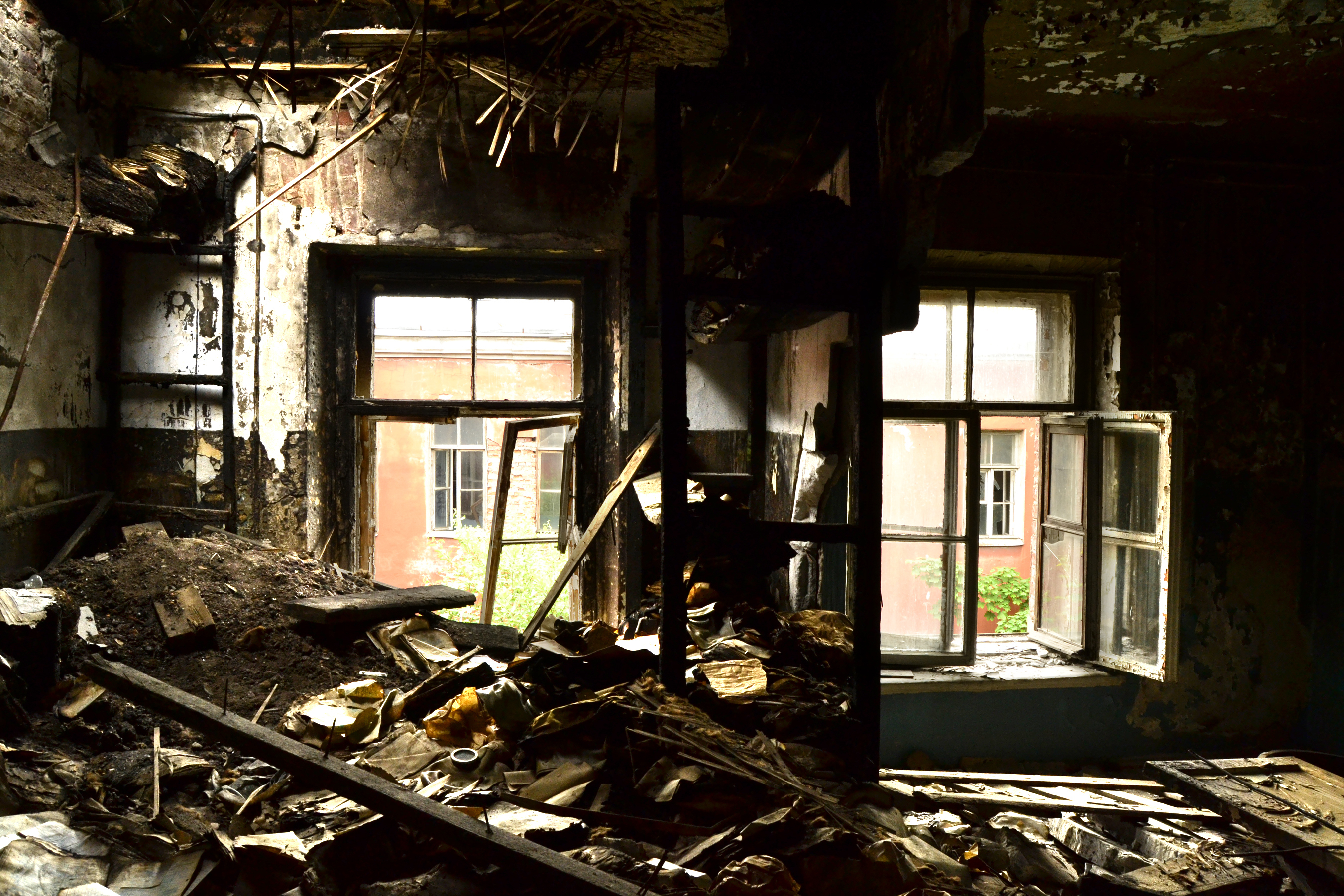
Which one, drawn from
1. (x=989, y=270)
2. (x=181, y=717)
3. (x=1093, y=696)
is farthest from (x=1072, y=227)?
(x=181, y=717)

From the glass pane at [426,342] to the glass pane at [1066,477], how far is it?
3.12 metres

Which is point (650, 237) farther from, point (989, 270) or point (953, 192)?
point (989, 270)

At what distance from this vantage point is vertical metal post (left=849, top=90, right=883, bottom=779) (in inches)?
76.0

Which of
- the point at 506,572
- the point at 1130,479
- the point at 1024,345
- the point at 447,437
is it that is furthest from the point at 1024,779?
the point at 447,437

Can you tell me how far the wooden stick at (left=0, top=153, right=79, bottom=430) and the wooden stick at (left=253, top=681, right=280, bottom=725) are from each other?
1.11 meters

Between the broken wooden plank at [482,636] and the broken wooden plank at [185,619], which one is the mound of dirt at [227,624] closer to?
the broken wooden plank at [185,619]

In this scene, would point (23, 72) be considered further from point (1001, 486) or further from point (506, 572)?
point (1001, 486)

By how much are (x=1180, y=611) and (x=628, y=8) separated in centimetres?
378

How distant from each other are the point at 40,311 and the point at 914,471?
Answer: 3.60 m

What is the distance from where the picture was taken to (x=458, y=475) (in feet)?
31.8

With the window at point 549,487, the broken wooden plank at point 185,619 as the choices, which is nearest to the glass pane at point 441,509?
the window at point 549,487

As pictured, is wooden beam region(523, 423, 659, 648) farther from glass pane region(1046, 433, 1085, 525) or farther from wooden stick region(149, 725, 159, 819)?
glass pane region(1046, 433, 1085, 525)

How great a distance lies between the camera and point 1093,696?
3.90 m

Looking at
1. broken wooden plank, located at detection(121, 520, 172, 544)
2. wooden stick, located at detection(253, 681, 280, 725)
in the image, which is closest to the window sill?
wooden stick, located at detection(253, 681, 280, 725)
